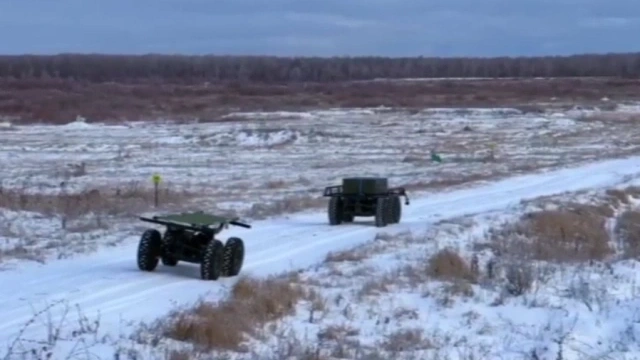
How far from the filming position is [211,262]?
14.7 metres

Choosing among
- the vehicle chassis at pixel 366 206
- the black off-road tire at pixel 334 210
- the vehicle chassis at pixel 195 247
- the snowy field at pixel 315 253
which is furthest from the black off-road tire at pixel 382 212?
the vehicle chassis at pixel 195 247

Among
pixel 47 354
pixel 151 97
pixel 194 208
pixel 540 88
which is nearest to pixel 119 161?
pixel 194 208

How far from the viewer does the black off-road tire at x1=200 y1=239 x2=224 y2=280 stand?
14.7 m

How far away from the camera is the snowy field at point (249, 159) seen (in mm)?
21672

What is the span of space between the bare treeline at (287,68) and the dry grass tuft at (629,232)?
133909 millimetres

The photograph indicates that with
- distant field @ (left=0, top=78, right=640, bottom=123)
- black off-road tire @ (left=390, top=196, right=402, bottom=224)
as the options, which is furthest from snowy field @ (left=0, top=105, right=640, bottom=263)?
distant field @ (left=0, top=78, right=640, bottom=123)

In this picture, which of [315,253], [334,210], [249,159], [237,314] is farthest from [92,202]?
[249,159]

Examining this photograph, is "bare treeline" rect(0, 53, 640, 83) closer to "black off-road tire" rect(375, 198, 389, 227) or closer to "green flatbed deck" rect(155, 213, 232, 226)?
"black off-road tire" rect(375, 198, 389, 227)

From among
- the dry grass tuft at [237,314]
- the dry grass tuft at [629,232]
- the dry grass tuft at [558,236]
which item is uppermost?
the dry grass tuft at [237,314]

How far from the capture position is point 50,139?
53.3 meters

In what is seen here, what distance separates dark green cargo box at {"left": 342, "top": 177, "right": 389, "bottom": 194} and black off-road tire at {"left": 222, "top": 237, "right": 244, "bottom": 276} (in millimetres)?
7256

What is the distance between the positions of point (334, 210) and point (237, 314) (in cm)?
992

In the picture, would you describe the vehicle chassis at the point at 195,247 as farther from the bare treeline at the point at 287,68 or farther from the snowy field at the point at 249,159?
the bare treeline at the point at 287,68

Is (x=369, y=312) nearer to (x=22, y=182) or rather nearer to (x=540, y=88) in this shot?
(x=22, y=182)
